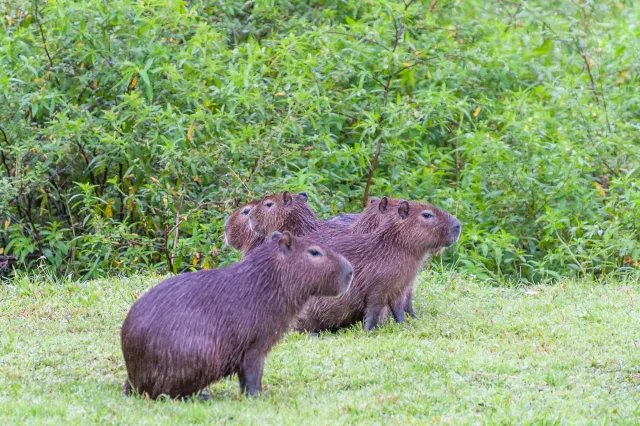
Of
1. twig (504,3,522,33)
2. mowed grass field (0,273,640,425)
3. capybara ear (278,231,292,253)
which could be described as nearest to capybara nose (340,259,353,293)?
capybara ear (278,231,292,253)

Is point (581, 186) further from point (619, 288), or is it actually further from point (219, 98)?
point (219, 98)

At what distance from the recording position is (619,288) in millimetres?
8484

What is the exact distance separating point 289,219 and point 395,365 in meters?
1.69

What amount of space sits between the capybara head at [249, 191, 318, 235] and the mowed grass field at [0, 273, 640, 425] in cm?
79

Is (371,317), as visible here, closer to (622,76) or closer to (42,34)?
(42,34)

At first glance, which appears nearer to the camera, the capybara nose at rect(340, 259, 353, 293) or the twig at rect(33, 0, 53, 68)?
the capybara nose at rect(340, 259, 353, 293)

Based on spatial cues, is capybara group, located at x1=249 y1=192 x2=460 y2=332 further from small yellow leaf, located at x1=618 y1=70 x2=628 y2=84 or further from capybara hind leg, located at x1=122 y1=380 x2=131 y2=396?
small yellow leaf, located at x1=618 y1=70 x2=628 y2=84

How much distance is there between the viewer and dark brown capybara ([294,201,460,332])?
7195 millimetres

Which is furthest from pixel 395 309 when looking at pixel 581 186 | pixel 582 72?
pixel 582 72

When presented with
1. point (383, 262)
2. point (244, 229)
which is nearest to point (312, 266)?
point (383, 262)

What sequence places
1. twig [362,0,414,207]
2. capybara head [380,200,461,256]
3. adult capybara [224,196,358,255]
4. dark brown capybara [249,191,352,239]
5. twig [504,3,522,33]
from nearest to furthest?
capybara head [380,200,461,256]
dark brown capybara [249,191,352,239]
adult capybara [224,196,358,255]
twig [362,0,414,207]
twig [504,3,522,33]

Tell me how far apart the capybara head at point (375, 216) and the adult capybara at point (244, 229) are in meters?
0.31

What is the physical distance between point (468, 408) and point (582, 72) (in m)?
7.19

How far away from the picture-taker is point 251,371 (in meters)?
5.50
